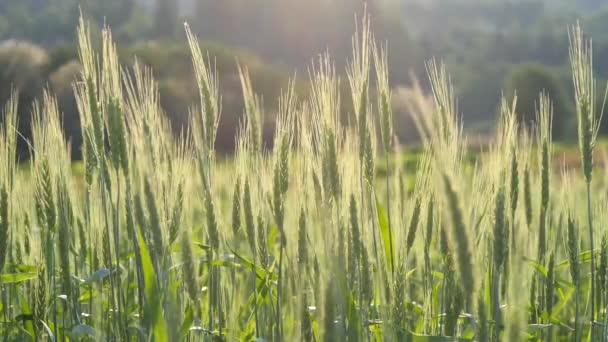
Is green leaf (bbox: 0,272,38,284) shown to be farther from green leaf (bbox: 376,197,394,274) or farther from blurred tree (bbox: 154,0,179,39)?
blurred tree (bbox: 154,0,179,39)

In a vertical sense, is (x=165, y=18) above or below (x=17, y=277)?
above

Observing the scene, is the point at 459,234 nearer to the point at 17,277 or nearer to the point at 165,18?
the point at 17,277

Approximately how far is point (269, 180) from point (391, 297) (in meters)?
0.53

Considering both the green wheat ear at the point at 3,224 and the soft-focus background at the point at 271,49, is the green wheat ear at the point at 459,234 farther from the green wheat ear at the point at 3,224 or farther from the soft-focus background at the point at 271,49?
the green wheat ear at the point at 3,224

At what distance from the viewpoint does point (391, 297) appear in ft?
5.66

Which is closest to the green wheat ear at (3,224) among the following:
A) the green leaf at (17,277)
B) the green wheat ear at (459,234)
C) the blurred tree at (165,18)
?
the green leaf at (17,277)

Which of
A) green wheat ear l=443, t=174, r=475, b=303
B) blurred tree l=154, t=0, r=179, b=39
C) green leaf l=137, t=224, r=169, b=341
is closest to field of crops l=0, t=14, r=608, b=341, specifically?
green leaf l=137, t=224, r=169, b=341

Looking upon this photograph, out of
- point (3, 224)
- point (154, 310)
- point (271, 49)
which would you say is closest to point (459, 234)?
point (154, 310)

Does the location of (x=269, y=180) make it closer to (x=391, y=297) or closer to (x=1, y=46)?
(x=391, y=297)

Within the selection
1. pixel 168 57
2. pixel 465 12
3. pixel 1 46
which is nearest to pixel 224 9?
pixel 168 57

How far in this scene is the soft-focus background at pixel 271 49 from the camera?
1897 centimetres

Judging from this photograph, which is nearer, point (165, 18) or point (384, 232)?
point (384, 232)

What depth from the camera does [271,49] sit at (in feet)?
282

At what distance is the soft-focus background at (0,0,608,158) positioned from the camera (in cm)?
1897
